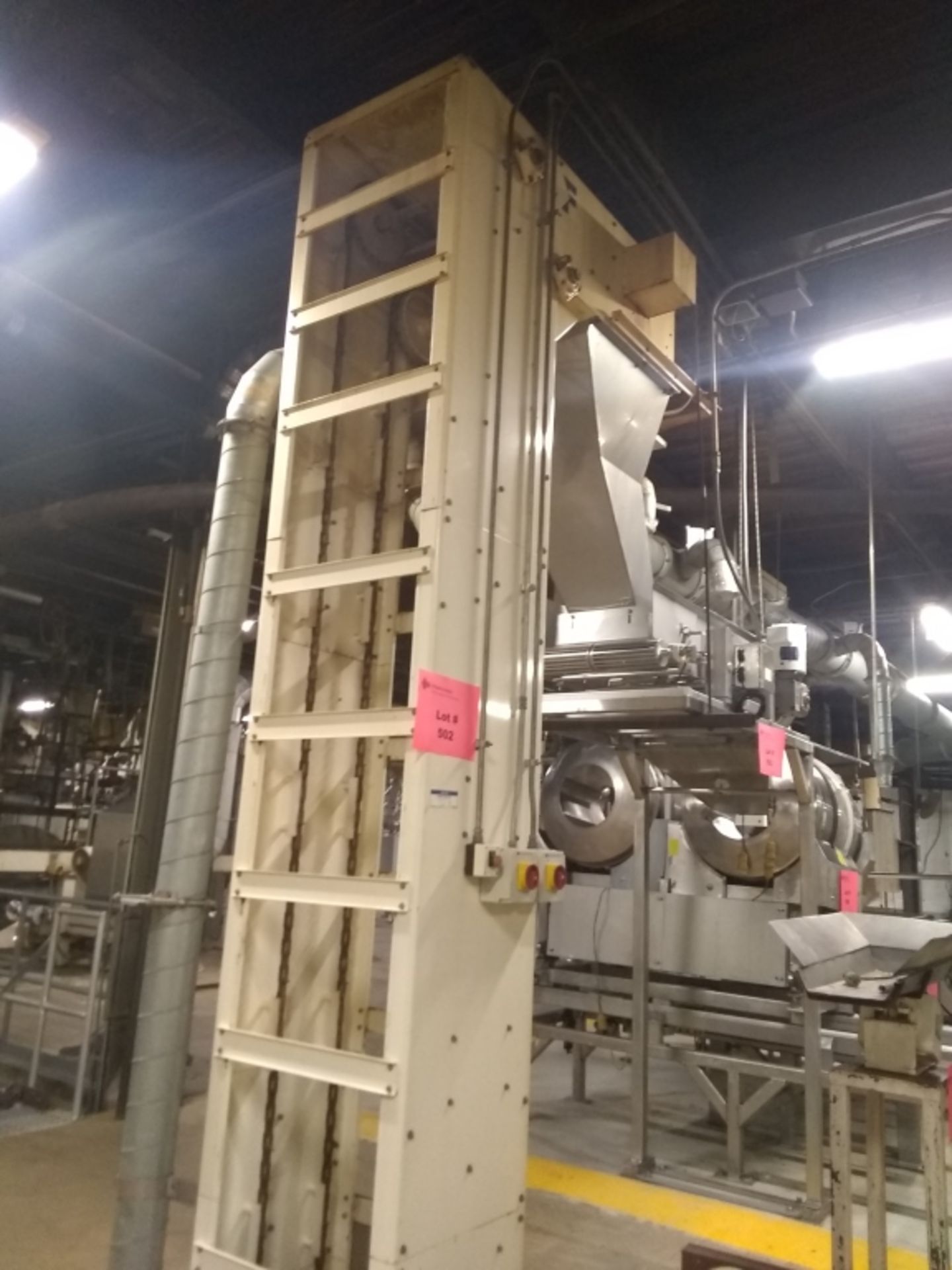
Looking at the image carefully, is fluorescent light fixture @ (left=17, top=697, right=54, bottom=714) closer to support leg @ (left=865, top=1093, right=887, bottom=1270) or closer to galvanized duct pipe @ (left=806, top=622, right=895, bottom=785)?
galvanized duct pipe @ (left=806, top=622, right=895, bottom=785)

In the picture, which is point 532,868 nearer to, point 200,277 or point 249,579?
point 249,579

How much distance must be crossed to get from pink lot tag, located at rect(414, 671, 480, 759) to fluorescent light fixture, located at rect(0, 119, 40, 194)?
7.58 feet

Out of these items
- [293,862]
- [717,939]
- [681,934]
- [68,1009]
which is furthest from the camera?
[68,1009]

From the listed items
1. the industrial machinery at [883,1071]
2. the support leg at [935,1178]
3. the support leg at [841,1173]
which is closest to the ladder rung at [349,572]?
the industrial machinery at [883,1071]

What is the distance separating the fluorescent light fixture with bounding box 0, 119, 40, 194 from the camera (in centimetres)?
299

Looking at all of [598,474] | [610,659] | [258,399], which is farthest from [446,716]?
[610,659]

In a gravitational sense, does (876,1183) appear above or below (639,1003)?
below

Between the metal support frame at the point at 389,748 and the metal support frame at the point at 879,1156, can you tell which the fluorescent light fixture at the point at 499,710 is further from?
the metal support frame at the point at 879,1156

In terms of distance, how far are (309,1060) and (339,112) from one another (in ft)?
9.32

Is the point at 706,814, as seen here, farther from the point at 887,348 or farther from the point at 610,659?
the point at 887,348

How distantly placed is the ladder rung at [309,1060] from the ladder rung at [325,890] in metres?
0.31

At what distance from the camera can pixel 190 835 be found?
253cm

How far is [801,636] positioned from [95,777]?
8.24 meters

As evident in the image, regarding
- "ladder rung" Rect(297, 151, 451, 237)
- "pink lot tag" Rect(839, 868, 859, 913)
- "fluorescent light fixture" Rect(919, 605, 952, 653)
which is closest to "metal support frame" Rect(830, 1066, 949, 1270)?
"pink lot tag" Rect(839, 868, 859, 913)
